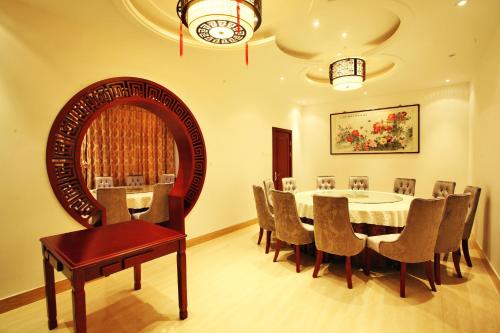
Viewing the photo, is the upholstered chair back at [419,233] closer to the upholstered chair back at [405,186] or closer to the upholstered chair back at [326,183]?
the upholstered chair back at [405,186]

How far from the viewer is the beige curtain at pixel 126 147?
5719 mm

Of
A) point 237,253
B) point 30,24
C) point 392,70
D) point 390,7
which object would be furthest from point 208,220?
point 392,70

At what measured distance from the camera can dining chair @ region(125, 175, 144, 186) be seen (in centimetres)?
600

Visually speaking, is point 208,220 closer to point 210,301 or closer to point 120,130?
point 210,301

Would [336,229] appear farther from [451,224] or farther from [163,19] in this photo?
[163,19]

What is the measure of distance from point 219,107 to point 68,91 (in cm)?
230

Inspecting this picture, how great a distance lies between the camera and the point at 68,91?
9.24 feet

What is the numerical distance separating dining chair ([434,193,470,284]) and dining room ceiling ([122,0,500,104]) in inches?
75.5

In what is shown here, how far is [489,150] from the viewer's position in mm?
3244

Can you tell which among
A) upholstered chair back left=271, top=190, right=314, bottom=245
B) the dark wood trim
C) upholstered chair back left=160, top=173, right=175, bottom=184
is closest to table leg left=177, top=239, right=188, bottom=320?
upholstered chair back left=271, top=190, right=314, bottom=245

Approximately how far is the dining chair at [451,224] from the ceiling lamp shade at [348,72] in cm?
187

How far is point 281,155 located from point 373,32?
3.47 meters

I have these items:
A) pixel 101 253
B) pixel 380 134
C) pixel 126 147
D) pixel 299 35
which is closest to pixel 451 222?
pixel 299 35

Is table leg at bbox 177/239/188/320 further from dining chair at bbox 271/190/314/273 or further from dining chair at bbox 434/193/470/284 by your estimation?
dining chair at bbox 434/193/470/284
